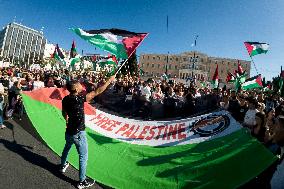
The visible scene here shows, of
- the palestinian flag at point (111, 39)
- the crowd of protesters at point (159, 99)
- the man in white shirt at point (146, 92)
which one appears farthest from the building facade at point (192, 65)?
the palestinian flag at point (111, 39)

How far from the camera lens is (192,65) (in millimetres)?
115750

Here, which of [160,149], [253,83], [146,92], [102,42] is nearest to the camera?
[160,149]

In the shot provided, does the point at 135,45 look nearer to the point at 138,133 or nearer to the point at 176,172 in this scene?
the point at 138,133

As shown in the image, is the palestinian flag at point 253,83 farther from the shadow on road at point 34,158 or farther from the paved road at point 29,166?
the shadow on road at point 34,158

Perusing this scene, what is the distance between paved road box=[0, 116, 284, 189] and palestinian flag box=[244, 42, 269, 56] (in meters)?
11.1

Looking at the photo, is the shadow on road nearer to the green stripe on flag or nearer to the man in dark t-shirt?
the man in dark t-shirt

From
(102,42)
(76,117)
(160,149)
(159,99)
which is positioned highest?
(102,42)

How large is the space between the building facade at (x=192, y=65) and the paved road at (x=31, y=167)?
104 meters

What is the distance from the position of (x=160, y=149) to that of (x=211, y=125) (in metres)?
1.65

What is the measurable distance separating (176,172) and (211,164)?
0.72m

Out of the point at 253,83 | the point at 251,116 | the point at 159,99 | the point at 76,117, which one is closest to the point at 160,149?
the point at 76,117

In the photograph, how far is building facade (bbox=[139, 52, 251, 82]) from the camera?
11506 cm

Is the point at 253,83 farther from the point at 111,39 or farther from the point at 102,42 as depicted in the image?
the point at 102,42

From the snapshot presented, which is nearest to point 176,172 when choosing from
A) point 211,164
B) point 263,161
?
point 211,164
